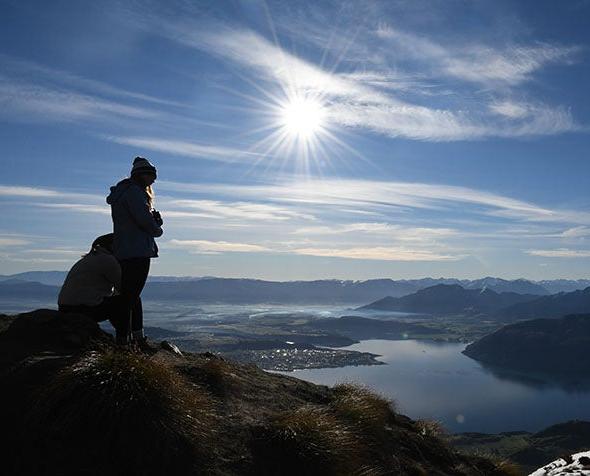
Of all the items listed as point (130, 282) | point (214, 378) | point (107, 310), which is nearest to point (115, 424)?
point (214, 378)

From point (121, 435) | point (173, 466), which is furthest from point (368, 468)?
point (121, 435)

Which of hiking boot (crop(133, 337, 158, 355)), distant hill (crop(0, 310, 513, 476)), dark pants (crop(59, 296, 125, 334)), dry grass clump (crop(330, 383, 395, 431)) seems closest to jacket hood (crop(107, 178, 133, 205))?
dark pants (crop(59, 296, 125, 334))

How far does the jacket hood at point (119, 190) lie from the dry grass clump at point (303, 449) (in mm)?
5851

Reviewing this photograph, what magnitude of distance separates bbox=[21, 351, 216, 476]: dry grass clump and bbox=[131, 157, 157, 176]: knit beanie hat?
183 inches

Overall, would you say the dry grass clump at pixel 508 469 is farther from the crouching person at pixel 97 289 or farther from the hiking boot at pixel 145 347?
the crouching person at pixel 97 289

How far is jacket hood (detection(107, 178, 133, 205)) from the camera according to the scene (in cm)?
1045

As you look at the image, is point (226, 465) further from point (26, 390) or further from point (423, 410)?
point (423, 410)

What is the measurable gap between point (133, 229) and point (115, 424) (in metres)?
4.90

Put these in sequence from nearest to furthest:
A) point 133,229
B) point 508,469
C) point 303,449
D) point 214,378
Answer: point 303,449 < point 214,378 < point 133,229 < point 508,469

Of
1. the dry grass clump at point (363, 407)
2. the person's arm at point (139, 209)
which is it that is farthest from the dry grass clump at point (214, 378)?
the person's arm at point (139, 209)

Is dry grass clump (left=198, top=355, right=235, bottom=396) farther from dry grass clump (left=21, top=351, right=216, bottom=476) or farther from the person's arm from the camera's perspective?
the person's arm

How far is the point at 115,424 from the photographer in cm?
657

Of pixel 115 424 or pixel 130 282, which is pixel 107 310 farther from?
pixel 115 424

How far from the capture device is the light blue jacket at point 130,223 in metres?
10.3
